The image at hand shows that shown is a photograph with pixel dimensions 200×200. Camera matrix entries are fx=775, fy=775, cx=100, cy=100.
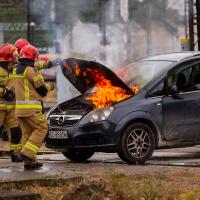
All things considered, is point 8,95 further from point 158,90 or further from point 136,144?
point 158,90

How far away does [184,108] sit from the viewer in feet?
39.4

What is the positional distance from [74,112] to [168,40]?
32630 millimetres

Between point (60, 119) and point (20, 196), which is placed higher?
point (60, 119)

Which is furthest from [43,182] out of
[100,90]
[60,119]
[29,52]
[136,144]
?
[100,90]

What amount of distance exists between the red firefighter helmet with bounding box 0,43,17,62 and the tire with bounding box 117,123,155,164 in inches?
89.1

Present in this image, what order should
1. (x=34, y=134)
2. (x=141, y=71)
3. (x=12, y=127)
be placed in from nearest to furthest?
(x=34, y=134), (x=12, y=127), (x=141, y=71)

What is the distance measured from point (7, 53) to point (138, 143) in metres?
2.55

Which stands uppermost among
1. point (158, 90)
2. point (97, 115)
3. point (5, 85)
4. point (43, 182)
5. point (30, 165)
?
point (5, 85)

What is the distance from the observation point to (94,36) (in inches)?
1378

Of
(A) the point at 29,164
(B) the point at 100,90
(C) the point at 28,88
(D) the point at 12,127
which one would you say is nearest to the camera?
(A) the point at 29,164

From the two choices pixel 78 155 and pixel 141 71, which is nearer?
pixel 78 155

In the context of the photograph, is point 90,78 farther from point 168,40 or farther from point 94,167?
point 168,40

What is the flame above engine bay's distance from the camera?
11828 millimetres

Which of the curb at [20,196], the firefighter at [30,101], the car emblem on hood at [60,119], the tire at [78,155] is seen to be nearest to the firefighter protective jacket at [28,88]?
the firefighter at [30,101]
